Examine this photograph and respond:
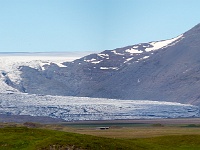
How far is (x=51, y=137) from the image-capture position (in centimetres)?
6234

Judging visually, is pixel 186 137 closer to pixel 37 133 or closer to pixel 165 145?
pixel 165 145

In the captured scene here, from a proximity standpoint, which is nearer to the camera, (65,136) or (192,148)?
(65,136)

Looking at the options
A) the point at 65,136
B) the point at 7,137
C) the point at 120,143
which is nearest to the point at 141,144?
the point at 120,143

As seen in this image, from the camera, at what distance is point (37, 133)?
66875mm

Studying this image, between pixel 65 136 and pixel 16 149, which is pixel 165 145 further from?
pixel 16 149

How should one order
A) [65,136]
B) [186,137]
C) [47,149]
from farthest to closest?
[186,137], [65,136], [47,149]

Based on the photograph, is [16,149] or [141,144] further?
[141,144]

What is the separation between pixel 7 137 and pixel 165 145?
18167 mm

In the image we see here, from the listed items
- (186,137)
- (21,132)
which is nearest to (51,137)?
(21,132)

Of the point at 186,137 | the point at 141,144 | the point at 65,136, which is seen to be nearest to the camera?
the point at 65,136

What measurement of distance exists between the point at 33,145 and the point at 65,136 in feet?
13.6

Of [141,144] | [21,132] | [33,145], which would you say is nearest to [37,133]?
[21,132]

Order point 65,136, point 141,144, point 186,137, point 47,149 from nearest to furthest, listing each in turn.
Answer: point 47,149, point 65,136, point 141,144, point 186,137

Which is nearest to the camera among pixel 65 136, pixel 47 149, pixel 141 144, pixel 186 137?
pixel 47 149
